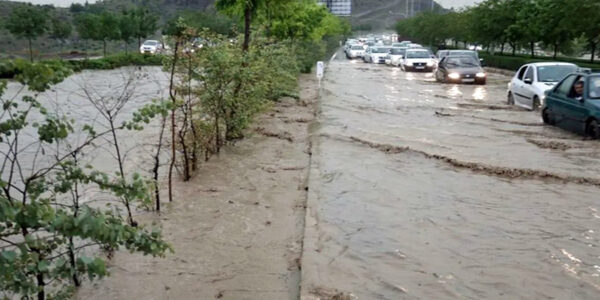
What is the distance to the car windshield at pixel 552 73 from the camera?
52.6 ft

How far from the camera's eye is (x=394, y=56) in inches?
1770

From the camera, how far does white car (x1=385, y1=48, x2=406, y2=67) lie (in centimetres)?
4385

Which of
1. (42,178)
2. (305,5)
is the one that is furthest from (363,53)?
(42,178)

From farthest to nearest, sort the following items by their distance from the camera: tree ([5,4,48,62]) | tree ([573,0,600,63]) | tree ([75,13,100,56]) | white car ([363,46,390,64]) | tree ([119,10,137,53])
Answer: tree ([119,10,137,53]), tree ([75,13,100,56]), white car ([363,46,390,64]), tree ([5,4,48,62]), tree ([573,0,600,63])

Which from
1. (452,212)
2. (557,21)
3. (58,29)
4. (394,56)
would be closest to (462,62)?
(557,21)

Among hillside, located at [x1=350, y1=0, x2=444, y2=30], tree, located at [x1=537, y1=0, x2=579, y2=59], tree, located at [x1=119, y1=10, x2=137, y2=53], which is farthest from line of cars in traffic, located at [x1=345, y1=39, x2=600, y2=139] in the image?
hillside, located at [x1=350, y1=0, x2=444, y2=30]

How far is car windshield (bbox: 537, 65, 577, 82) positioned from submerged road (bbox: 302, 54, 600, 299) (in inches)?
69.6

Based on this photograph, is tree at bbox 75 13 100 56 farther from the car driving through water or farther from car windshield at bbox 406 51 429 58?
the car driving through water

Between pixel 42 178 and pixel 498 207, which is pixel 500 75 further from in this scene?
pixel 42 178

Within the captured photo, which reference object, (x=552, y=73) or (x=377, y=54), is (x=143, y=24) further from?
(x=552, y=73)

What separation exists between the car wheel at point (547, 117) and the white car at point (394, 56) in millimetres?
29133

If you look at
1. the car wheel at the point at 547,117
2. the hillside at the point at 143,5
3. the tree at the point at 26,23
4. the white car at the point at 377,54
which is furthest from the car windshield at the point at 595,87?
the tree at the point at 26,23

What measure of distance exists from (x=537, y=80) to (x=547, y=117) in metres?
2.34

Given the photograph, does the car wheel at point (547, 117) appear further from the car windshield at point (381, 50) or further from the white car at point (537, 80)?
the car windshield at point (381, 50)
